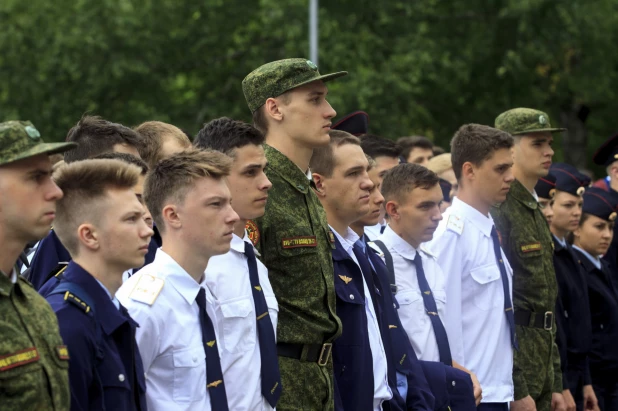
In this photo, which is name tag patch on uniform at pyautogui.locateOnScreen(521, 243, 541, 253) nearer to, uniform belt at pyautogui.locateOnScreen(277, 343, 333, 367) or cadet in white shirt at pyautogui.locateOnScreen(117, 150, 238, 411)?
uniform belt at pyautogui.locateOnScreen(277, 343, 333, 367)

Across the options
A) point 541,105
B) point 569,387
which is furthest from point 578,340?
point 541,105

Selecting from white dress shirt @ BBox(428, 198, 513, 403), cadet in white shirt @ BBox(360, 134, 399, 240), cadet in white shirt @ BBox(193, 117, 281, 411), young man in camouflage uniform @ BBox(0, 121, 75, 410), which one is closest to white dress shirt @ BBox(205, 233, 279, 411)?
cadet in white shirt @ BBox(193, 117, 281, 411)

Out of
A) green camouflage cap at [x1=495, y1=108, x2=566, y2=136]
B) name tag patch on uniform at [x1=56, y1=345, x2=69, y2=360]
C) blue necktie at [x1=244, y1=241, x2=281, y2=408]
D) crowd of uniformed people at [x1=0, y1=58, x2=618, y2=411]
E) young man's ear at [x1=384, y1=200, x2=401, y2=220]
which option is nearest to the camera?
name tag patch on uniform at [x1=56, y1=345, x2=69, y2=360]

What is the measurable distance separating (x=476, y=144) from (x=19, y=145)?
14.3 ft

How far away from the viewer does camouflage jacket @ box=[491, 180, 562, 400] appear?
767 cm

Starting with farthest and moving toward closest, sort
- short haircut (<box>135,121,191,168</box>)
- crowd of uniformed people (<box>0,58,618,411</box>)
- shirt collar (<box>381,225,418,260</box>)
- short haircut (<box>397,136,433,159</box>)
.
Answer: short haircut (<box>397,136,433,159</box>) < shirt collar (<box>381,225,418,260</box>) < short haircut (<box>135,121,191,168</box>) < crowd of uniformed people (<box>0,58,618,411</box>)

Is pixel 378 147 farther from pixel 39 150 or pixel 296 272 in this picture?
pixel 39 150

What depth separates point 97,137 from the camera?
5953mm

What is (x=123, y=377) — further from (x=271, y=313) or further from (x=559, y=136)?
(x=559, y=136)

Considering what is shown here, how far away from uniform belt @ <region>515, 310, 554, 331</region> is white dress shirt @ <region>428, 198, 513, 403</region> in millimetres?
352

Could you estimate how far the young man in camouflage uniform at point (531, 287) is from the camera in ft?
25.1

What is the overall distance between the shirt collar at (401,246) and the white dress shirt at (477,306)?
1.51 feet

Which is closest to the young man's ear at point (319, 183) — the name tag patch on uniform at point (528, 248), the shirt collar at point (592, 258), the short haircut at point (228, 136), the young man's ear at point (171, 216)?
the short haircut at point (228, 136)

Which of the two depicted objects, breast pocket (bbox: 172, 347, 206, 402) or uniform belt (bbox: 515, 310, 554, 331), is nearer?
breast pocket (bbox: 172, 347, 206, 402)
